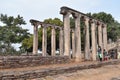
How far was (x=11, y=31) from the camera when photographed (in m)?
53.0

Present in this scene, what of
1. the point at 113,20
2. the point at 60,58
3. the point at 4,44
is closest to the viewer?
the point at 60,58

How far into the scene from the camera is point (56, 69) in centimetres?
1545

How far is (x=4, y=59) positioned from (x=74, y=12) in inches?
514

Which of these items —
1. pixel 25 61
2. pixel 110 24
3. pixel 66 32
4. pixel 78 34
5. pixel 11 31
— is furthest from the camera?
pixel 110 24

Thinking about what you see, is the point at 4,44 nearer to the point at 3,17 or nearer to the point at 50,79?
the point at 3,17

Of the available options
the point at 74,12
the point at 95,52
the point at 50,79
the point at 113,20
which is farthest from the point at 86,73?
the point at 113,20

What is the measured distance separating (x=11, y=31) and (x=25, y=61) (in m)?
36.4

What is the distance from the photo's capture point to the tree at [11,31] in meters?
52.3

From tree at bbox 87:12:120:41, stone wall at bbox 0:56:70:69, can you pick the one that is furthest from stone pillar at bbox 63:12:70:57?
tree at bbox 87:12:120:41

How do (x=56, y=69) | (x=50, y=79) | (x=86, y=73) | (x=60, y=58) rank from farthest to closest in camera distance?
(x=60, y=58), (x=86, y=73), (x=56, y=69), (x=50, y=79)

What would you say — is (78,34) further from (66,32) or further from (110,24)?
(110,24)

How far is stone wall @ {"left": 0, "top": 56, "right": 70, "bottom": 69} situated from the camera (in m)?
15.7

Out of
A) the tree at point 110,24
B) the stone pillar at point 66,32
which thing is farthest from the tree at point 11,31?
the stone pillar at point 66,32

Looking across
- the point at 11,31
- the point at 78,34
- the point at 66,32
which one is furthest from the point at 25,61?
the point at 11,31
